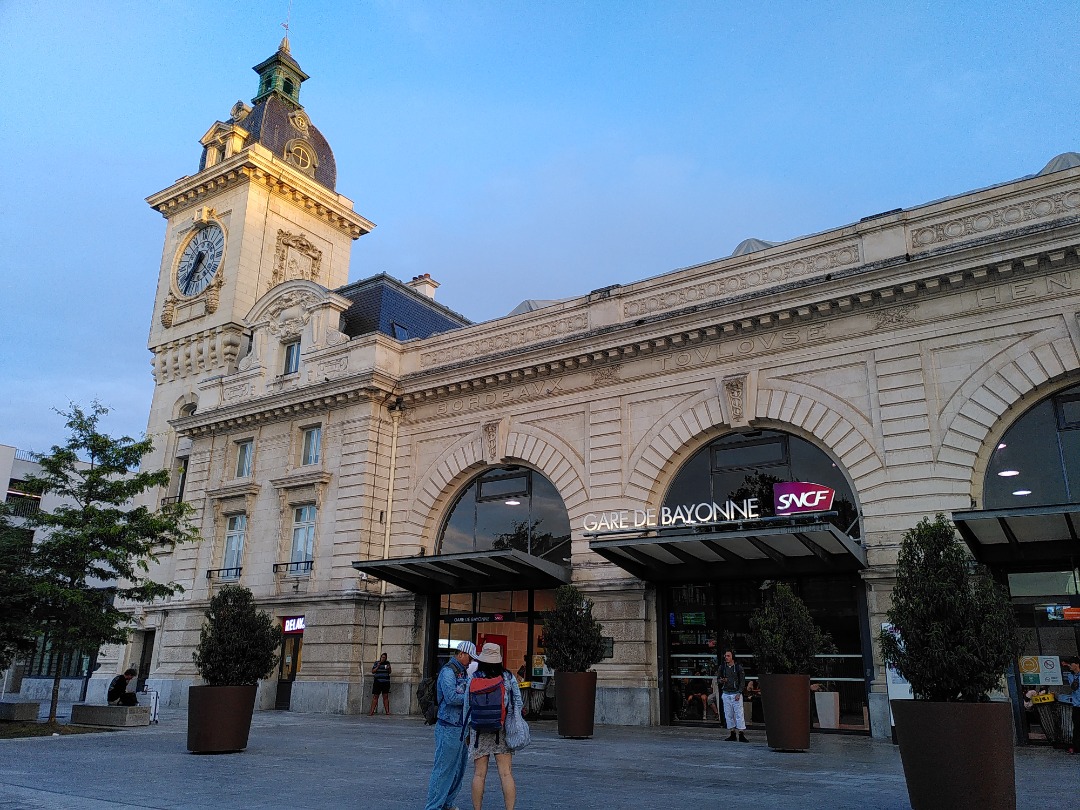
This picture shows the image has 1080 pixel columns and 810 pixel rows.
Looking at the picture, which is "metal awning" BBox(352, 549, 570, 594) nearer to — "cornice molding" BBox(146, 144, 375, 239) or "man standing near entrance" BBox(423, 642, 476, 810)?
"man standing near entrance" BBox(423, 642, 476, 810)

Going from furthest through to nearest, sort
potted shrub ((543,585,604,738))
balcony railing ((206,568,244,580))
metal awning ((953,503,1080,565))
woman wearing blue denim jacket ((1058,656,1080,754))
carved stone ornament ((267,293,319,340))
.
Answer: carved stone ornament ((267,293,319,340)) → balcony railing ((206,568,244,580)) → potted shrub ((543,585,604,738)) → metal awning ((953,503,1080,565)) → woman wearing blue denim jacket ((1058,656,1080,754))

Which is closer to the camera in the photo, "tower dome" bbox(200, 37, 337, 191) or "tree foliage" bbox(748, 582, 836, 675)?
"tree foliage" bbox(748, 582, 836, 675)

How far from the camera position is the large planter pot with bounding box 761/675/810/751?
15.5m

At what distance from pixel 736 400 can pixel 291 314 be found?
1848 cm

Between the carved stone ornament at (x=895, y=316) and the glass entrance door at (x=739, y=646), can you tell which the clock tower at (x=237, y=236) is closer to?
the glass entrance door at (x=739, y=646)

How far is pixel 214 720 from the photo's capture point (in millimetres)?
14922

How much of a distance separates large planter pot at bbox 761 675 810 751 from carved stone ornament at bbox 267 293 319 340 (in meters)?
22.7

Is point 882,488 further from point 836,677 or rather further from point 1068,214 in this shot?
point 1068,214

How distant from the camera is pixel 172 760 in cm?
1395

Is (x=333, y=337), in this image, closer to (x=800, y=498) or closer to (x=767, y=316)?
(x=767, y=316)

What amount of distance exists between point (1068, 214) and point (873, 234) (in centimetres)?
417

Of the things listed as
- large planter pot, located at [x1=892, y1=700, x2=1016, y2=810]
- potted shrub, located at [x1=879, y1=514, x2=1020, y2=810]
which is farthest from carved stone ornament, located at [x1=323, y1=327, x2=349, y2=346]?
large planter pot, located at [x1=892, y1=700, x2=1016, y2=810]

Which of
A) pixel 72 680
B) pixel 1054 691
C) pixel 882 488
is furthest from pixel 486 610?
pixel 72 680

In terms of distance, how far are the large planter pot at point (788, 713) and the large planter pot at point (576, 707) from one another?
4.13 metres
